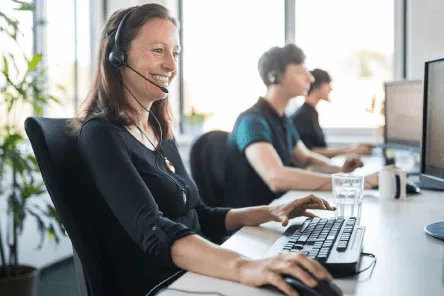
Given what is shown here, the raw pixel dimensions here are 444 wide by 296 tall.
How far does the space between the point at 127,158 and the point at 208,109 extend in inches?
140

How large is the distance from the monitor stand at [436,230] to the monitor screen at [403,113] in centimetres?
113

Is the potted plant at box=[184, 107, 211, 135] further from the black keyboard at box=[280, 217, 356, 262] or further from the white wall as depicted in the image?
the black keyboard at box=[280, 217, 356, 262]

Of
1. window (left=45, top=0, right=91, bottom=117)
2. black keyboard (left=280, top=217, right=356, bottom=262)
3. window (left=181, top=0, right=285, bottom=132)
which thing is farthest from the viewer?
window (left=181, top=0, right=285, bottom=132)

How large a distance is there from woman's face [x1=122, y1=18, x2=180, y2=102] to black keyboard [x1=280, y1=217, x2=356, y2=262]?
53 centimetres

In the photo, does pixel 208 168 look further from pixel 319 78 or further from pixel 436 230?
pixel 319 78

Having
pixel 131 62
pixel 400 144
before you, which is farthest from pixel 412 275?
pixel 400 144

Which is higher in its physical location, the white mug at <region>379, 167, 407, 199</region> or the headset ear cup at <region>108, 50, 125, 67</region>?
the headset ear cup at <region>108, 50, 125, 67</region>

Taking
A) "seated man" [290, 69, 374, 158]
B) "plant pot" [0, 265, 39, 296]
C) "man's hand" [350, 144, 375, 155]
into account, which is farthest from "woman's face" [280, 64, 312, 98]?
"plant pot" [0, 265, 39, 296]

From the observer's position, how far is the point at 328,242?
41.8 inches

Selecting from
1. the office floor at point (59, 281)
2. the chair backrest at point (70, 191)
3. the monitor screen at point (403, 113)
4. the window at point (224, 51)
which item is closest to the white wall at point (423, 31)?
the window at point (224, 51)

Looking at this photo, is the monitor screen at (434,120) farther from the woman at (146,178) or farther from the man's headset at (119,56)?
the man's headset at (119,56)

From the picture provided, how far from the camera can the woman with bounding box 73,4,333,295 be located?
3.40 ft

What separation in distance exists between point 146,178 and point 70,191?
0.21 meters

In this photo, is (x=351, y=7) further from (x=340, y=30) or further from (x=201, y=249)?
(x=201, y=249)
